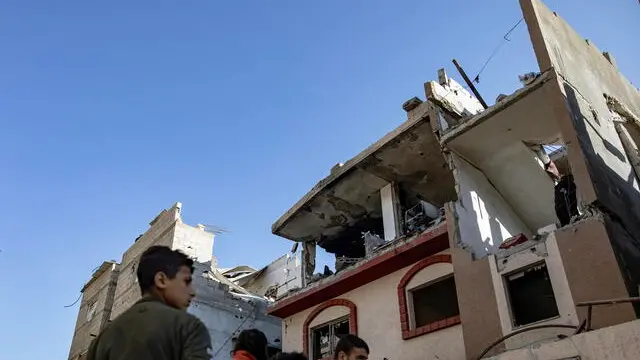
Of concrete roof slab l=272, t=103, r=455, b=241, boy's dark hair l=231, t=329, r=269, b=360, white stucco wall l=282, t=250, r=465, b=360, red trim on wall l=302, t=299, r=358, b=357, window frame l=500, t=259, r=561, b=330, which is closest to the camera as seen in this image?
boy's dark hair l=231, t=329, r=269, b=360

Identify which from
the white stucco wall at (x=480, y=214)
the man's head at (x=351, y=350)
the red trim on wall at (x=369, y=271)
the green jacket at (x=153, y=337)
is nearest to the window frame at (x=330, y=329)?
the red trim on wall at (x=369, y=271)

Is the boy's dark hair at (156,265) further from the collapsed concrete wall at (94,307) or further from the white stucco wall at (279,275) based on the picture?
the collapsed concrete wall at (94,307)

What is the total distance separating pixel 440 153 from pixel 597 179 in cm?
537

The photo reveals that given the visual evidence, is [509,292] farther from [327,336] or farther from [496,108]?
[327,336]

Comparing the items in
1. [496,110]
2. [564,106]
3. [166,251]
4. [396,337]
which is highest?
[496,110]

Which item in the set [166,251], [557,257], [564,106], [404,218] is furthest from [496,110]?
[166,251]

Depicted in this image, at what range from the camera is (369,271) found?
575 inches

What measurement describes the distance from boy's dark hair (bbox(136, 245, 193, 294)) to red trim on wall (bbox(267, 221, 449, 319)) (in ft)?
34.8

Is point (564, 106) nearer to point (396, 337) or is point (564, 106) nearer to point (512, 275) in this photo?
point (512, 275)

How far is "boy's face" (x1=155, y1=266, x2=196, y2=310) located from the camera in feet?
8.71

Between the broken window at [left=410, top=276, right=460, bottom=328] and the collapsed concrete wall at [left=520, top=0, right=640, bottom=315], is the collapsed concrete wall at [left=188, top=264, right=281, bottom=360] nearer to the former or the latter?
the broken window at [left=410, top=276, right=460, bottom=328]

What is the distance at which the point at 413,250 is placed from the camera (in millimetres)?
13539

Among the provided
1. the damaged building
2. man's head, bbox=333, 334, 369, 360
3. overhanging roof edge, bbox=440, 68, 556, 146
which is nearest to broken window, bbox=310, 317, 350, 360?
the damaged building

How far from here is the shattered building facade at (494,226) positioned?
31.8ft
